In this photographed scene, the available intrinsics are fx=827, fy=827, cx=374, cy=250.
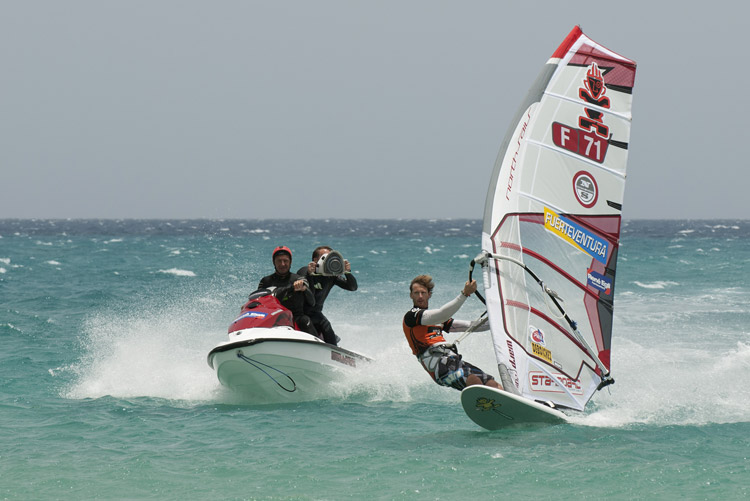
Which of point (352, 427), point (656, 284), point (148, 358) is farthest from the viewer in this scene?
point (656, 284)

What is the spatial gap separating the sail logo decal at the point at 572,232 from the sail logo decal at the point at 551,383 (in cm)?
105

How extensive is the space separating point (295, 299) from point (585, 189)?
12.0 feet

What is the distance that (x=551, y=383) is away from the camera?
6734 millimetres

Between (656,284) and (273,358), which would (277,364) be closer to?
(273,358)

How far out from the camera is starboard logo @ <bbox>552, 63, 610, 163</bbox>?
655 centimetres

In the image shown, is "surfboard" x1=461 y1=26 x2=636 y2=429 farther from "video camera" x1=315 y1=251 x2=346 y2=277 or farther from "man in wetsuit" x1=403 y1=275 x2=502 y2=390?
"video camera" x1=315 y1=251 x2=346 y2=277

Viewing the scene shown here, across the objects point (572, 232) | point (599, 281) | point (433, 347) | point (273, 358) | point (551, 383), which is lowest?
point (273, 358)

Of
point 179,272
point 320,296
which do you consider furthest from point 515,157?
point 179,272

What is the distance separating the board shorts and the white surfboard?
0.30m

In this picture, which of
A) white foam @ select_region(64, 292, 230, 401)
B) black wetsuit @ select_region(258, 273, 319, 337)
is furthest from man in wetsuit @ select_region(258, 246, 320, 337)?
white foam @ select_region(64, 292, 230, 401)

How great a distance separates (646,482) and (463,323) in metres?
2.29

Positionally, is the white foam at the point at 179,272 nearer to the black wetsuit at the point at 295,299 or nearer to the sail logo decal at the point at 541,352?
the black wetsuit at the point at 295,299

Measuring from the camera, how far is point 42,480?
19.6 feet

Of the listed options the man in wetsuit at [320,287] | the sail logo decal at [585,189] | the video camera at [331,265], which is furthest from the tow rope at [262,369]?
the sail logo decal at [585,189]
